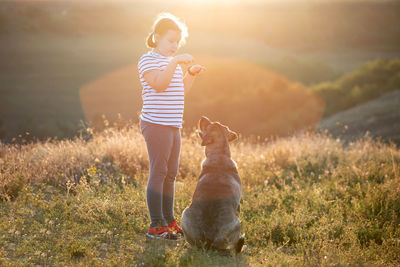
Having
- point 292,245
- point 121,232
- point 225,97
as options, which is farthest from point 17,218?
point 225,97

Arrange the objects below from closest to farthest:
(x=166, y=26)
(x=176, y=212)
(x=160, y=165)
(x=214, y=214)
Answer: (x=214, y=214)
(x=166, y=26)
(x=160, y=165)
(x=176, y=212)

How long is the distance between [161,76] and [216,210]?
4.92ft

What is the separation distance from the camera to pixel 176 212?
5043mm

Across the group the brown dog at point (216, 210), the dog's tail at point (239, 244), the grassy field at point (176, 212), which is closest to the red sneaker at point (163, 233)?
the grassy field at point (176, 212)

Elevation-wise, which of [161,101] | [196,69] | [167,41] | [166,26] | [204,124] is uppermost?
[166,26]

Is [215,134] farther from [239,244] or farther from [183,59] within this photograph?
[239,244]

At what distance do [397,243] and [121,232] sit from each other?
11.3 ft

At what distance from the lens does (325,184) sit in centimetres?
643

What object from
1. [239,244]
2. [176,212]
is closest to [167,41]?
[239,244]

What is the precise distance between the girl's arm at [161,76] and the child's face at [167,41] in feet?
1.13

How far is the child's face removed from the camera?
12.1ft

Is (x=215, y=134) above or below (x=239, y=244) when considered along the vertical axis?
above

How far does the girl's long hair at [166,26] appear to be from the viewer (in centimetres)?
367

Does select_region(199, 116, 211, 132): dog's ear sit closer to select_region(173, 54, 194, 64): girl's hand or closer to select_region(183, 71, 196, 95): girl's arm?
select_region(183, 71, 196, 95): girl's arm
